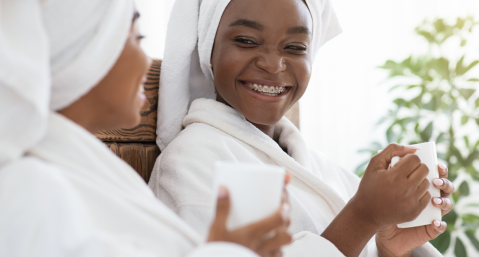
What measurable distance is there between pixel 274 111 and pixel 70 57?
0.60 m

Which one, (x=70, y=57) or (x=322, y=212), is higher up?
(x=70, y=57)

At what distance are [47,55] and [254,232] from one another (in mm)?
339

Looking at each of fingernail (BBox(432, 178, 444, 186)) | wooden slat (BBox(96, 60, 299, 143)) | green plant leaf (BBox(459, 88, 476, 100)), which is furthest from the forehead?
green plant leaf (BBox(459, 88, 476, 100))

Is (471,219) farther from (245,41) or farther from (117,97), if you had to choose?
(117,97)

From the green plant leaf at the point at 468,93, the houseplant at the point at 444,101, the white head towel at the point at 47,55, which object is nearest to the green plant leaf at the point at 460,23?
the houseplant at the point at 444,101

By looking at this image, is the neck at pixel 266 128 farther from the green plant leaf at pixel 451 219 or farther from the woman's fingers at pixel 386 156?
the green plant leaf at pixel 451 219

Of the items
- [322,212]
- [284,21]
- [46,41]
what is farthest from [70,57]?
[322,212]

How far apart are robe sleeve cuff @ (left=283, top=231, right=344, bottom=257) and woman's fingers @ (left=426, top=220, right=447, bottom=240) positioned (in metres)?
0.25

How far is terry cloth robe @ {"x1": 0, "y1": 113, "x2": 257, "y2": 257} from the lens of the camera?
49 cm

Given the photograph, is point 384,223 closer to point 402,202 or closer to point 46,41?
point 402,202

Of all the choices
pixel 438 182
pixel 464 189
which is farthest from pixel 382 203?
pixel 464 189

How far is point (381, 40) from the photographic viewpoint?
263 centimetres

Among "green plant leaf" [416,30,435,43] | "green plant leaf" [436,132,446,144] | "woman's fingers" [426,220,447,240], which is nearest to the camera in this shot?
"woman's fingers" [426,220,447,240]

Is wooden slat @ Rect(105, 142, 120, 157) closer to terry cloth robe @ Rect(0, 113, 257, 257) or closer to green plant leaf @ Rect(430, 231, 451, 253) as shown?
terry cloth robe @ Rect(0, 113, 257, 257)
